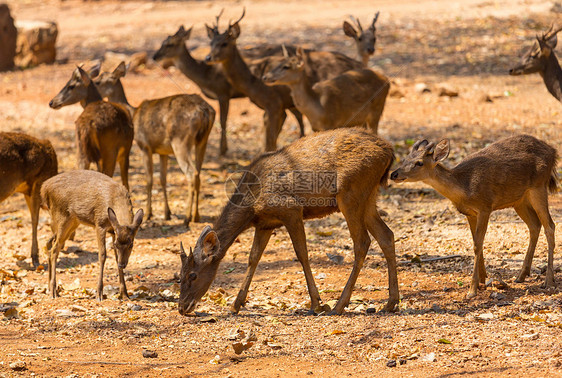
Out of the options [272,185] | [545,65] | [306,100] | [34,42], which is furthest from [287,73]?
[34,42]

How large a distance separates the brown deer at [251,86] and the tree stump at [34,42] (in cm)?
892

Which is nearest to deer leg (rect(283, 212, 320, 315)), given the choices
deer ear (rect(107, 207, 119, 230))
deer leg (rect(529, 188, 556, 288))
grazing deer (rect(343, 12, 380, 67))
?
deer ear (rect(107, 207, 119, 230))

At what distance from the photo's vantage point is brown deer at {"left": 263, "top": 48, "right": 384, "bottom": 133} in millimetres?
11750

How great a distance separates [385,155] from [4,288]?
4338mm

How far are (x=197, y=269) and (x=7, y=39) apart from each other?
16.0 metres

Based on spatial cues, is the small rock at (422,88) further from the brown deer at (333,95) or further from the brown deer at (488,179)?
the brown deer at (488,179)

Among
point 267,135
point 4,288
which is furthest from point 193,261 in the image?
point 267,135

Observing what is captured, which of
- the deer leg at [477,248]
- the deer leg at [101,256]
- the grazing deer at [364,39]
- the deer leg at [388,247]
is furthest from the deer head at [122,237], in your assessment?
the grazing deer at [364,39]

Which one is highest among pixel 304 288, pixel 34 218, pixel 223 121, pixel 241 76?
pixel 241 76

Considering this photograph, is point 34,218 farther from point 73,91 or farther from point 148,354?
point 148,354

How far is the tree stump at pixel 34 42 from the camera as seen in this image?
21078 mm

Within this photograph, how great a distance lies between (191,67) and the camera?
14570mm

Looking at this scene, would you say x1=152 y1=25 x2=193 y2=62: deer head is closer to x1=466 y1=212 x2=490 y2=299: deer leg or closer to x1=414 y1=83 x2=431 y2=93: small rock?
x1=414 y1=83 x2=431 y2=93: small rock

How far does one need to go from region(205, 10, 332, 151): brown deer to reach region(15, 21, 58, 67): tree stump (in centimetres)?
892
